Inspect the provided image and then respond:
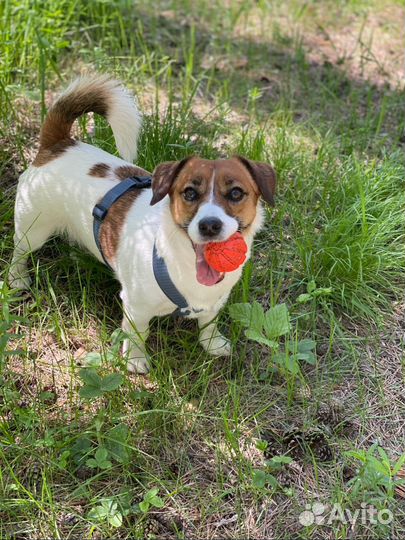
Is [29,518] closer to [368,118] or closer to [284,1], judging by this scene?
[368,118]

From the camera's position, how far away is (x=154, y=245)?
252cm

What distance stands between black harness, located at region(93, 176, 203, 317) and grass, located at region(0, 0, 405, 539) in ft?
0.92

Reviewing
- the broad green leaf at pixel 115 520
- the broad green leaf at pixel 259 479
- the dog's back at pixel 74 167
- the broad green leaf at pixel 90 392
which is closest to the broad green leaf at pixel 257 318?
the broad green leaf at pixel 259 479

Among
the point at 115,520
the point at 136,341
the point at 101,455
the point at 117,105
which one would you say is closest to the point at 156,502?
the point at 115,520

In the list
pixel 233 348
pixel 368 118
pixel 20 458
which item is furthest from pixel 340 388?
pixel 368 118

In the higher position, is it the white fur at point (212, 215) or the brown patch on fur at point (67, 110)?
the brown patch on fur at point (67, 110)

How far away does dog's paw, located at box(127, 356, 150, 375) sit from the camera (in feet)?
8.88

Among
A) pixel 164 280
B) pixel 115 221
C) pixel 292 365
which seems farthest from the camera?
pixel 115 221

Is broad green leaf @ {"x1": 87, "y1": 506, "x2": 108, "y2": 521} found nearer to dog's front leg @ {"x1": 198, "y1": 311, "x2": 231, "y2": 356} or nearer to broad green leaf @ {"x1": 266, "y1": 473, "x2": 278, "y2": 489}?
broad green leaf @ {"x1": 266, "y1": 473, "x2": 278, "y2": 489}

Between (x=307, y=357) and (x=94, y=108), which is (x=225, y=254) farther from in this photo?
(x=94, y=108)

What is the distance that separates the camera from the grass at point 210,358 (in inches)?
89.7

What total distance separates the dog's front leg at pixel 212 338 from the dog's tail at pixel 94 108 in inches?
36.6

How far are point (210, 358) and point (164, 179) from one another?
901 millimetres

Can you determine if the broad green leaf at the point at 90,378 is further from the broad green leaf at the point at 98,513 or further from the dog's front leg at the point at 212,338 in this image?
the dog's front leg at the point at 212,338
